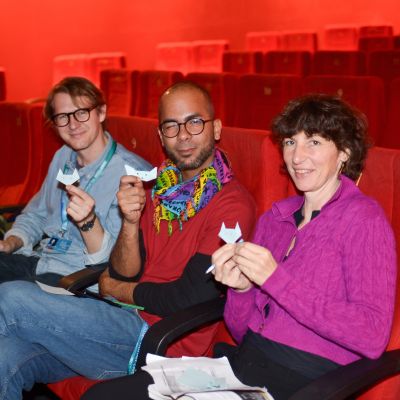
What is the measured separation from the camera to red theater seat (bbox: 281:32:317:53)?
9703mm

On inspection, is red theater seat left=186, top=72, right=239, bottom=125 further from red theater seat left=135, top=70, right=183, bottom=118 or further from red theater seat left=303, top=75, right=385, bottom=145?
red theater seat left=303, top=75, right=385, bottom=145

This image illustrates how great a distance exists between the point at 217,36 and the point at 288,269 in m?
9.38

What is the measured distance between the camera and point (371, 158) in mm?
1853

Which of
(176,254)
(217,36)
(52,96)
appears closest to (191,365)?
(176,254)

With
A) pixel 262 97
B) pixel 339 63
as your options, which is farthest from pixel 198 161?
pixel 339 63

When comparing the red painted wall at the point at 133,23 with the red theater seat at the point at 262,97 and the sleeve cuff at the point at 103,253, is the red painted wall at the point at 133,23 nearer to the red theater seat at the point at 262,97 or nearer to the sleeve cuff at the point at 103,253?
the red theater seat at the point at 262,97

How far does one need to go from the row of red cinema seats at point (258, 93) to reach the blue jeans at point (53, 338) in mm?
2129

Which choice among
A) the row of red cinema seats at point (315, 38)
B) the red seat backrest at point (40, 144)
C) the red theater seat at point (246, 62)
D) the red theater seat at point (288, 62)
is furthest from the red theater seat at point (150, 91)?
the row of red cinema seats at point (315, 38)

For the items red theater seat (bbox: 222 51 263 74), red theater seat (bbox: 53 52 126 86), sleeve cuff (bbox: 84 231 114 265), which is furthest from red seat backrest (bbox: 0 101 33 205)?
red theater seat (bbox: 53 52 126 86)

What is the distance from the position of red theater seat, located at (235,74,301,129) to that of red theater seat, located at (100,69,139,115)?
4.26ft

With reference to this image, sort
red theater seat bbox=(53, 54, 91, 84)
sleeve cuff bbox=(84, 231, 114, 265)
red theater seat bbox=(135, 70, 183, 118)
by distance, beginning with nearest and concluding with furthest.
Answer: sleeve cuff bbox=(84, 231, 114, 265), red theater seat bbox=(135, 70, 183, 118), red theater seat bbox=(53, 54, 91, 84)

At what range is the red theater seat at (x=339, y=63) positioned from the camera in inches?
238

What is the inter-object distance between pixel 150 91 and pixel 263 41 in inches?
199

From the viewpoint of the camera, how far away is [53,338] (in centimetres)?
202
